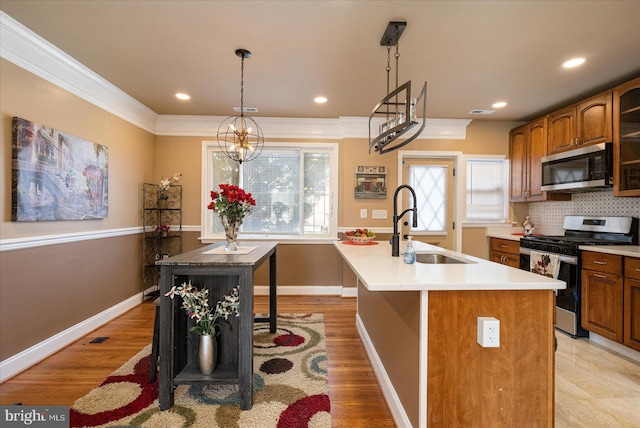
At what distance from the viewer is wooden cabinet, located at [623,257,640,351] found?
2.39m

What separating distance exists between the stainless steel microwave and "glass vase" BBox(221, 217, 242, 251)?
3468mm

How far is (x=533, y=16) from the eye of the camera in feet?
6.52

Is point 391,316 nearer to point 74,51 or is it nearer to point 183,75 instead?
point 183,75

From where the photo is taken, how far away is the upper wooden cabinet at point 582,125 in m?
2.91

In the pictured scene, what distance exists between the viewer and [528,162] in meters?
3.90

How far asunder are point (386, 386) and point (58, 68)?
3.59 meters

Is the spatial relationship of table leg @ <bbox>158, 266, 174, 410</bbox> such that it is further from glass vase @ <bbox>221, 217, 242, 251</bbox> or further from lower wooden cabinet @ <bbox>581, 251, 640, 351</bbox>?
lower wooden cabinet @ <bbox>581, 251, 640, 351</bbox>

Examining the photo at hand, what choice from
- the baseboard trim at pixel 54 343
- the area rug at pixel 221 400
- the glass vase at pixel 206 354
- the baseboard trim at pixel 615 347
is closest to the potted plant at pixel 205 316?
the glass vase at pixel 206 354

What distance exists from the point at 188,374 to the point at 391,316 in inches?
52.0

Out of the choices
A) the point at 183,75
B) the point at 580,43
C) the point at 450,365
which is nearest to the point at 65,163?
the point at 183,75

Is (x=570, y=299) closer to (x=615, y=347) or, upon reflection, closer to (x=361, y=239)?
(x=615, y=347)

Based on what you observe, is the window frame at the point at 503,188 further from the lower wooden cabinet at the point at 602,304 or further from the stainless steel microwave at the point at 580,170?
the lower wooden cabinet at the point at 602,304

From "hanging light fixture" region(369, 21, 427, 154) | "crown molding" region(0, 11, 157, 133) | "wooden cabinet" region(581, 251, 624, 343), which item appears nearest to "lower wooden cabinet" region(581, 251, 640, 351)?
Answer: "wooden cabinet" region(581, 251, 624, 343)

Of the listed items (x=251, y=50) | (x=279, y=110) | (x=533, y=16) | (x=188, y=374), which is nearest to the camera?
(x=188, y=374)
